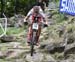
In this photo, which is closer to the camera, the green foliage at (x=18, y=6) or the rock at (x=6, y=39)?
the rock at (x=6, y=39)

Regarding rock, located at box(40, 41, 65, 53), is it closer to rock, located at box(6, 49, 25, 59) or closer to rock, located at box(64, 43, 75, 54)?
rock, located at box(64, 43, 75, 54)

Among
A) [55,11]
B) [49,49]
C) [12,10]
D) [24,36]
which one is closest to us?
[49,49]

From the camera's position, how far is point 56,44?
34.4ft

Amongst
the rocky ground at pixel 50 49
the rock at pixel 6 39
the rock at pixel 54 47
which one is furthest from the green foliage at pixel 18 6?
the rock at pixel 54 47

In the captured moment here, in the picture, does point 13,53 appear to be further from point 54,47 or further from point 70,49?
point 70,49

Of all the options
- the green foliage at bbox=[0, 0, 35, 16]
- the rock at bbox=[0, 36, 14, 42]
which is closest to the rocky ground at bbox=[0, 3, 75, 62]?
→ the rock at bbox=[0, 36, 14, 42]

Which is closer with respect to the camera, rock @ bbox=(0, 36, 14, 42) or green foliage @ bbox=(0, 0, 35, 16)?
rock @ bbox=(0, 36, 14, 42)

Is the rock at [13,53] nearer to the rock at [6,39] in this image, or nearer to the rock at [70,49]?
the rock at [70,49]

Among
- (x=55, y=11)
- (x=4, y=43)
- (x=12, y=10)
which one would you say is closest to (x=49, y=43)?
(x=4, y=43)

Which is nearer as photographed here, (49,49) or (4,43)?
(49,49)

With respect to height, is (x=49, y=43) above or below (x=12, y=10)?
above

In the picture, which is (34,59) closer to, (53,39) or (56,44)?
(56,44)

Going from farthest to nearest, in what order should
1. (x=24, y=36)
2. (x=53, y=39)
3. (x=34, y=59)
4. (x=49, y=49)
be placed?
(x=24, y=36)
(x=53, y=39)
(x=49, y=49)
(x=34, y=59)

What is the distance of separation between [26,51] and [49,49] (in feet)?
2.49
